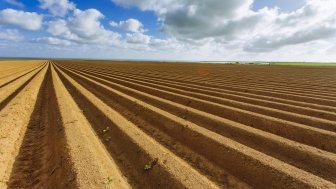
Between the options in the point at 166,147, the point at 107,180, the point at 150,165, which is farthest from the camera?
the point at 166,147

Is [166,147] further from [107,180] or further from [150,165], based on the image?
[107,180]

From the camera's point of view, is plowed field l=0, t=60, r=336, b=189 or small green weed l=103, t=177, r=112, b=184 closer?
small green weed l=103, t=177, r=112, b=184

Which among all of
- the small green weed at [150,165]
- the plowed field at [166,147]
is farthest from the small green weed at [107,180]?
the small green weed at [150,165]

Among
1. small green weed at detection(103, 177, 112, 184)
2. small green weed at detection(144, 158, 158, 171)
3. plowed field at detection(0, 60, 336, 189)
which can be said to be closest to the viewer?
small green weed at detection(103, 177, 112, 184)

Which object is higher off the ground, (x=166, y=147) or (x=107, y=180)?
(x=107, y=180)

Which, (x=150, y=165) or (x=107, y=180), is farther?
(x=150, y=165)

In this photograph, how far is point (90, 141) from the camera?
6199 mm

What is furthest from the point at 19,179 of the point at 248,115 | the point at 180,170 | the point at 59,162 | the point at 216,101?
the point at 216,101

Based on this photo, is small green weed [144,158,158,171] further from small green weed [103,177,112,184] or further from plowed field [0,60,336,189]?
small green weed [103,177,112,184]

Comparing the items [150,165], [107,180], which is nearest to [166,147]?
[150,165]

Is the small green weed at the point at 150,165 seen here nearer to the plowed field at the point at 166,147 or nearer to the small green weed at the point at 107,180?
the plowed field at the point at 166,147

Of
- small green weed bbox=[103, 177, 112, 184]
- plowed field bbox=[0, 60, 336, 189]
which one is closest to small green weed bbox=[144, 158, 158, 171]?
plowed field bbox=[0, 60, 336, 189]

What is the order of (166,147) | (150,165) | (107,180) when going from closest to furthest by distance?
(107,180), (150,165), (166,147)

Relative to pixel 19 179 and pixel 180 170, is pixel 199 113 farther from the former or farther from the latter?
pixel 19 179
